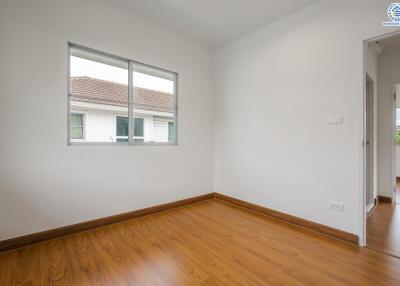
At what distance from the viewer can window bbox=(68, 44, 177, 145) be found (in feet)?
8.25

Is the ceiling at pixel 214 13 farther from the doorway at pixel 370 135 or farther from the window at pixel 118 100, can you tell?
the doorway at pixel 370 135

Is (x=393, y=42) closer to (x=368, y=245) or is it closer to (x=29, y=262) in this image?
(x=368, y=245)

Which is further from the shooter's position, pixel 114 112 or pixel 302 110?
pixel 114 112

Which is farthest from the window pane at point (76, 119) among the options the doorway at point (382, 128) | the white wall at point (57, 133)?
the doorway at point (382, 128)

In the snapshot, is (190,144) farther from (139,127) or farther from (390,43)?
(390,43)

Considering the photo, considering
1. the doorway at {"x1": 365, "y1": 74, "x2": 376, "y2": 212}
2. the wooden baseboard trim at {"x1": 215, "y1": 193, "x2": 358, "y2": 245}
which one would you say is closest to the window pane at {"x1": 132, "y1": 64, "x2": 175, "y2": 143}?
the wooden baseboard trim at {"x1": 215, "y1": 193, "x2": 358, "y2": 245}

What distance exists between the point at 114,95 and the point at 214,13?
1922 mm

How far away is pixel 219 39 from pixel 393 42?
2.98 metres

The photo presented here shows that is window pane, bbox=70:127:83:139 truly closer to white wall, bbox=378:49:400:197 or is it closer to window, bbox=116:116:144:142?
window, bbox=116:116:144:142

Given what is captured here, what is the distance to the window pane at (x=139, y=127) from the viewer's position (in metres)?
3.04

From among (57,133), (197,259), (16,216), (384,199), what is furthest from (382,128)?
(16,216)

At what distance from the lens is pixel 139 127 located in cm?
308

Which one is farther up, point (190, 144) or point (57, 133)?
point (57, 133)

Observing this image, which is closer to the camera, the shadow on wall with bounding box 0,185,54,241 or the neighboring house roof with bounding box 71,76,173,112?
the shadow on wall with bounding box 0,185,54,241
